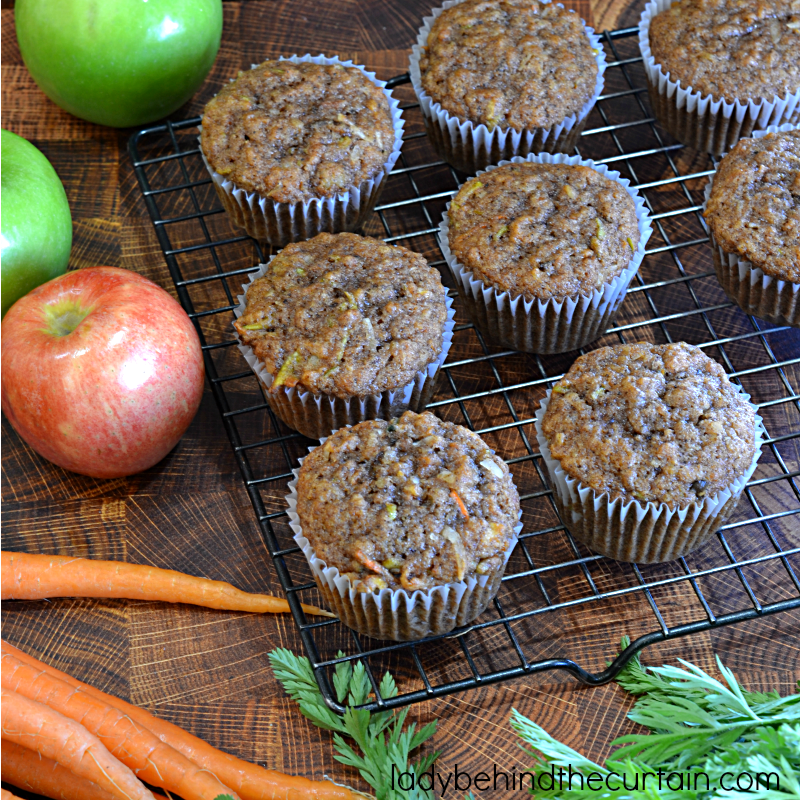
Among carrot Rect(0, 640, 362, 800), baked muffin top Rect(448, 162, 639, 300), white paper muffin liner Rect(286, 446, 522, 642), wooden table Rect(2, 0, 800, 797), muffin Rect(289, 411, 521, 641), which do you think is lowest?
carrot Rect(0, 640, 362, 800)

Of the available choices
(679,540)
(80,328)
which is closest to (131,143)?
(80,328)

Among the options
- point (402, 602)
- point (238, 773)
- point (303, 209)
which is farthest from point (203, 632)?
point (303, 209)

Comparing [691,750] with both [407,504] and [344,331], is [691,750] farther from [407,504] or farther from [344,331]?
[344,331]

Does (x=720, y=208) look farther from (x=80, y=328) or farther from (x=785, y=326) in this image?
(x=80, y=328)

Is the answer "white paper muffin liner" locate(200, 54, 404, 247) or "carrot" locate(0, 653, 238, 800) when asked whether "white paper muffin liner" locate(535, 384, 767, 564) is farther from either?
"carrot" locate(0, 653, 238, 800)

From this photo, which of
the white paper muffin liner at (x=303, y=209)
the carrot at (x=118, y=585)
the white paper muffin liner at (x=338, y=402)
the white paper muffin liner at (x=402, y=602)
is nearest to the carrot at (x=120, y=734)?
the carrot at (x=118, y=585)

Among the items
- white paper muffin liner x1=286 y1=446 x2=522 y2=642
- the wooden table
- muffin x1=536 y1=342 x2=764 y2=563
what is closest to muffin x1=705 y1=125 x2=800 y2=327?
the wooden table
